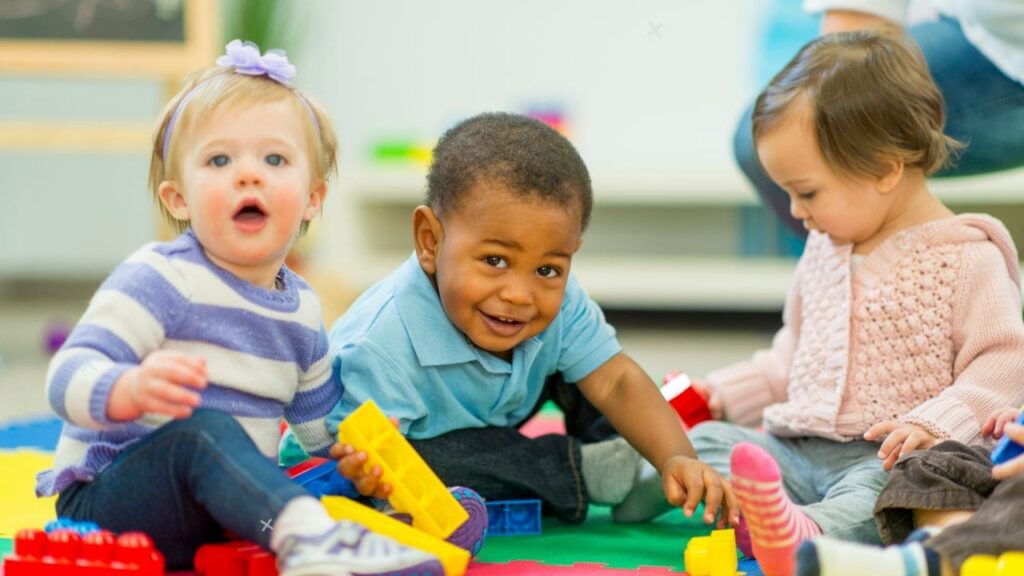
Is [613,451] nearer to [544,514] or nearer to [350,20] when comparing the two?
[544,514]

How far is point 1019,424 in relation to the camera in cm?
104

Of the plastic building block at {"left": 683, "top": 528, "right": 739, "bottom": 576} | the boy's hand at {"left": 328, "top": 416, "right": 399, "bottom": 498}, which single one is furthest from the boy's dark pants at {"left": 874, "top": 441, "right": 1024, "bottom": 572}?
the boy's hand at {"left": 328, "top": 416, "right": 399, "bottom": 498}

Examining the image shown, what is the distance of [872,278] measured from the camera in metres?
1.34

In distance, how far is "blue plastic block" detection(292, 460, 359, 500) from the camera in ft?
3.71

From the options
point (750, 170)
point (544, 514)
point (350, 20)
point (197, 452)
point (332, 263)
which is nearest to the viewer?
point (197, 452)

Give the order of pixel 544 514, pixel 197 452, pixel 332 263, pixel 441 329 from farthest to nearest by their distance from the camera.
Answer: pixel 332 263, pixel 544 514, pixel 441 329, pixel 197 452

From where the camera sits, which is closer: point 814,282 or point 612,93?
point 814,282

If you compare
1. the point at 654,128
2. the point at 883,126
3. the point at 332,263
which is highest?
the point at 883,126

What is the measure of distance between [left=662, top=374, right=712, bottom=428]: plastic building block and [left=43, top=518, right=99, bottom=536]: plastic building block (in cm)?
72

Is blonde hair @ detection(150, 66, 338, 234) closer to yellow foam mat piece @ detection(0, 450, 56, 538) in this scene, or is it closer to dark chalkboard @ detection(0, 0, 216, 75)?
yellow foam mat piece @ detection(0, 450, 56, 538)

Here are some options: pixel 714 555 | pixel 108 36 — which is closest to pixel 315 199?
pixel 714 555

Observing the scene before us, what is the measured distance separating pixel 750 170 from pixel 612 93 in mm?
1848

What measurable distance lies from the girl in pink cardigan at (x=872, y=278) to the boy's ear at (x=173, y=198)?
59cm

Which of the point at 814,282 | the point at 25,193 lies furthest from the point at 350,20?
the point at 814,282
